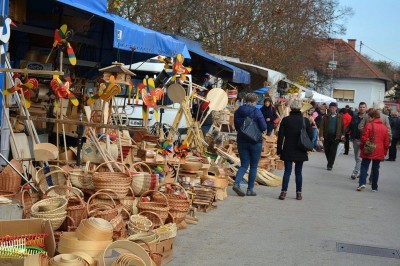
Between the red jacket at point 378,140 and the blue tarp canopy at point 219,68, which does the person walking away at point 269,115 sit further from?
the red jacket at point 378,140

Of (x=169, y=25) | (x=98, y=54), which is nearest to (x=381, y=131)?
(x=98, y=54)

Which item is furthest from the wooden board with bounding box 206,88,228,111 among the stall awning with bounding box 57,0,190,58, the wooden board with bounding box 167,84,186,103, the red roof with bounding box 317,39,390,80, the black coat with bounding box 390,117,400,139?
the red roof with bounding box 317,39,390,80

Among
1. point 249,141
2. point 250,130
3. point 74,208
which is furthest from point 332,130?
point 74,208

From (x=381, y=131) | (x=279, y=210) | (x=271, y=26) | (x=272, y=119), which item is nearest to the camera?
(x=279, y=210)

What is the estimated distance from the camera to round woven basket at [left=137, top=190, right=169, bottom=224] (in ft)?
26.2

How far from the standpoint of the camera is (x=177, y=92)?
1216 centimetres

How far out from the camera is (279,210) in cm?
1102

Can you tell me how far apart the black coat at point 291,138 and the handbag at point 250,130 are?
1.61 feet

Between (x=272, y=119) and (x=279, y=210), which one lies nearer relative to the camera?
(x=279, y=210)

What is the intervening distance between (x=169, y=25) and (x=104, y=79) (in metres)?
13.1

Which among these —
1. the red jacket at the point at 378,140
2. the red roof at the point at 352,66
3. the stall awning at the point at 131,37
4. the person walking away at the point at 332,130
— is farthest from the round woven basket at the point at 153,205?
the red roof at the point at 352,66

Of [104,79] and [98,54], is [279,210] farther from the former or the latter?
[98,54]

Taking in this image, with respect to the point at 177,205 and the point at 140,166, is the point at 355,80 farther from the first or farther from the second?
the point at 177,205

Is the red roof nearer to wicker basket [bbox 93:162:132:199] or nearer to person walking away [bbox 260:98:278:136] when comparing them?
person walking away [bbox 260:98:278:136]
